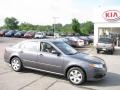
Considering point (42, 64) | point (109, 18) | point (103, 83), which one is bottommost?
point (103, 83)

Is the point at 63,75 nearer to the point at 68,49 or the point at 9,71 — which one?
the point at 68,49

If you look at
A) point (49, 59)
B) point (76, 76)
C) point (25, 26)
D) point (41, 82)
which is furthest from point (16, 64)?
point (25, 26)

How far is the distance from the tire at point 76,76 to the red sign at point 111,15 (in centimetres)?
2499

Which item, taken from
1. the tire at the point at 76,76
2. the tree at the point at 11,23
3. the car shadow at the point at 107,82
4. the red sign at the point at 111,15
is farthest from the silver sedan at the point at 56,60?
the tree at the point at 11,23

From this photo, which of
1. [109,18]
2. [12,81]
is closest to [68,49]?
[12,81]

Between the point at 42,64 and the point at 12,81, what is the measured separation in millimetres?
1418

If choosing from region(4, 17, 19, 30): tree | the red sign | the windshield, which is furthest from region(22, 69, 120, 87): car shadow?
region(4, 17, 19, 30): tree

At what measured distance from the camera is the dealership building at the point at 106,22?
3210 cm

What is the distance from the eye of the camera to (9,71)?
1006 centimetres

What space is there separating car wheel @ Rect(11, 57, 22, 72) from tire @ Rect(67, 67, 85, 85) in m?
2.49

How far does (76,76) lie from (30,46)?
258 cm

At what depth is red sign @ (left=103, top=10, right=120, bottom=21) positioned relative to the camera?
31947 mm

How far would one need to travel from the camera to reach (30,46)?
9.85 m

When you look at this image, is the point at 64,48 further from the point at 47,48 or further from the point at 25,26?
the point at 25,26
